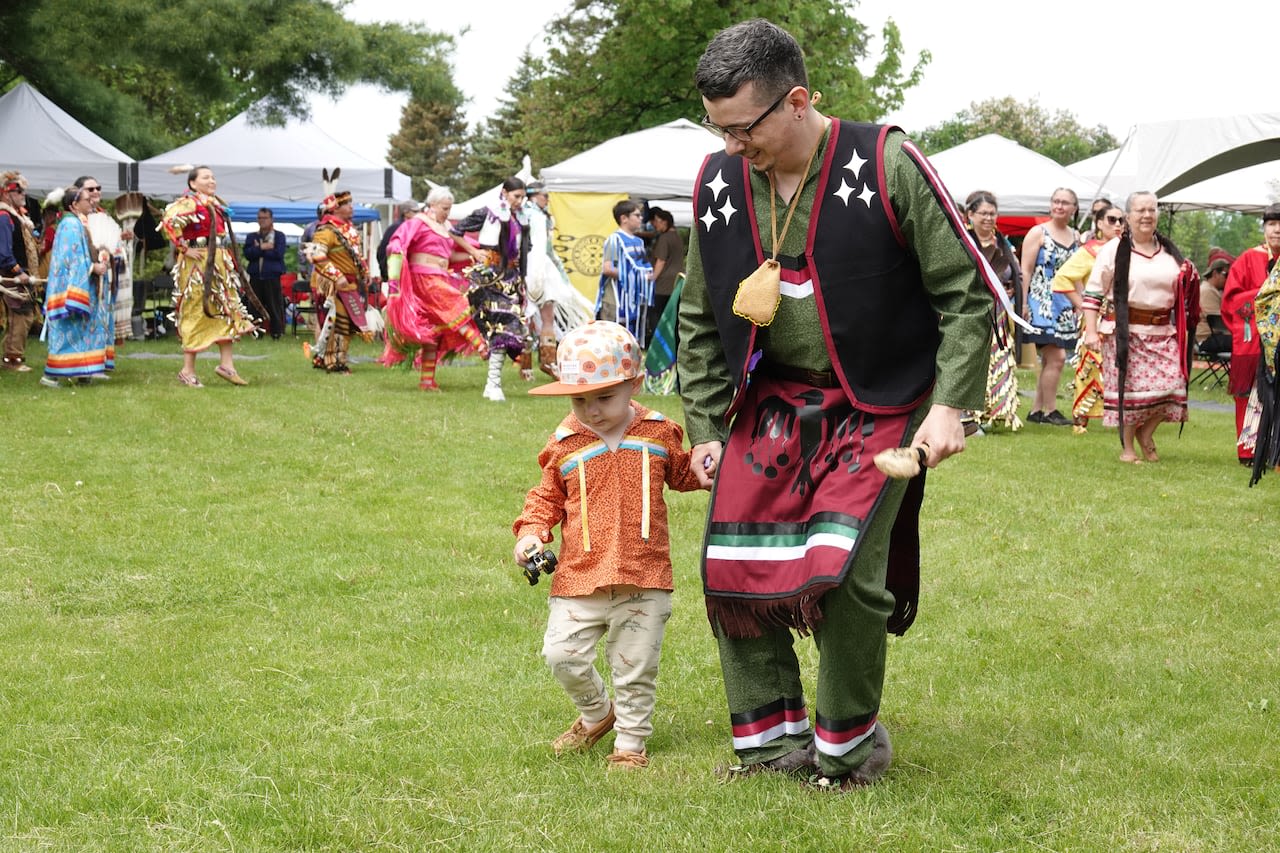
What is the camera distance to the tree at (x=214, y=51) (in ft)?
53.3

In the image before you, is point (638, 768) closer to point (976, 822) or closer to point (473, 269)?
point (976, 822)

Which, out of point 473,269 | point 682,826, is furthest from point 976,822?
point 473,269

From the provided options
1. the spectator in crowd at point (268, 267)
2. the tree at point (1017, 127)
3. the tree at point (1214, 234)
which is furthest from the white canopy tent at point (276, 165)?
the tree at point (1017, 127)

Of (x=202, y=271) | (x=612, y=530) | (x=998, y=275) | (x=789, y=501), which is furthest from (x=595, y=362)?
(x=202, y=271)

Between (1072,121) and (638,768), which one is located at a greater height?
(1072,121)

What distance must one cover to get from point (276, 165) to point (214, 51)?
5.27 meters

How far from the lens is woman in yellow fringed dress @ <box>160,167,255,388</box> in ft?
42.9

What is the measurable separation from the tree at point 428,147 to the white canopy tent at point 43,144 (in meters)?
58.3

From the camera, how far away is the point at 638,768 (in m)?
3.91

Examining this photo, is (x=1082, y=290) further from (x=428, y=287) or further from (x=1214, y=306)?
(x=1214, y=306)

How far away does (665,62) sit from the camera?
32.0 metres

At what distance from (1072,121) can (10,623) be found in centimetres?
7207

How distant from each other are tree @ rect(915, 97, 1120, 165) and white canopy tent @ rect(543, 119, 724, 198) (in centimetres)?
4928

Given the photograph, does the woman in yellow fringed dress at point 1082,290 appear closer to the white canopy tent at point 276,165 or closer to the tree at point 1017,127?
the white canopy tent at point 276,165
